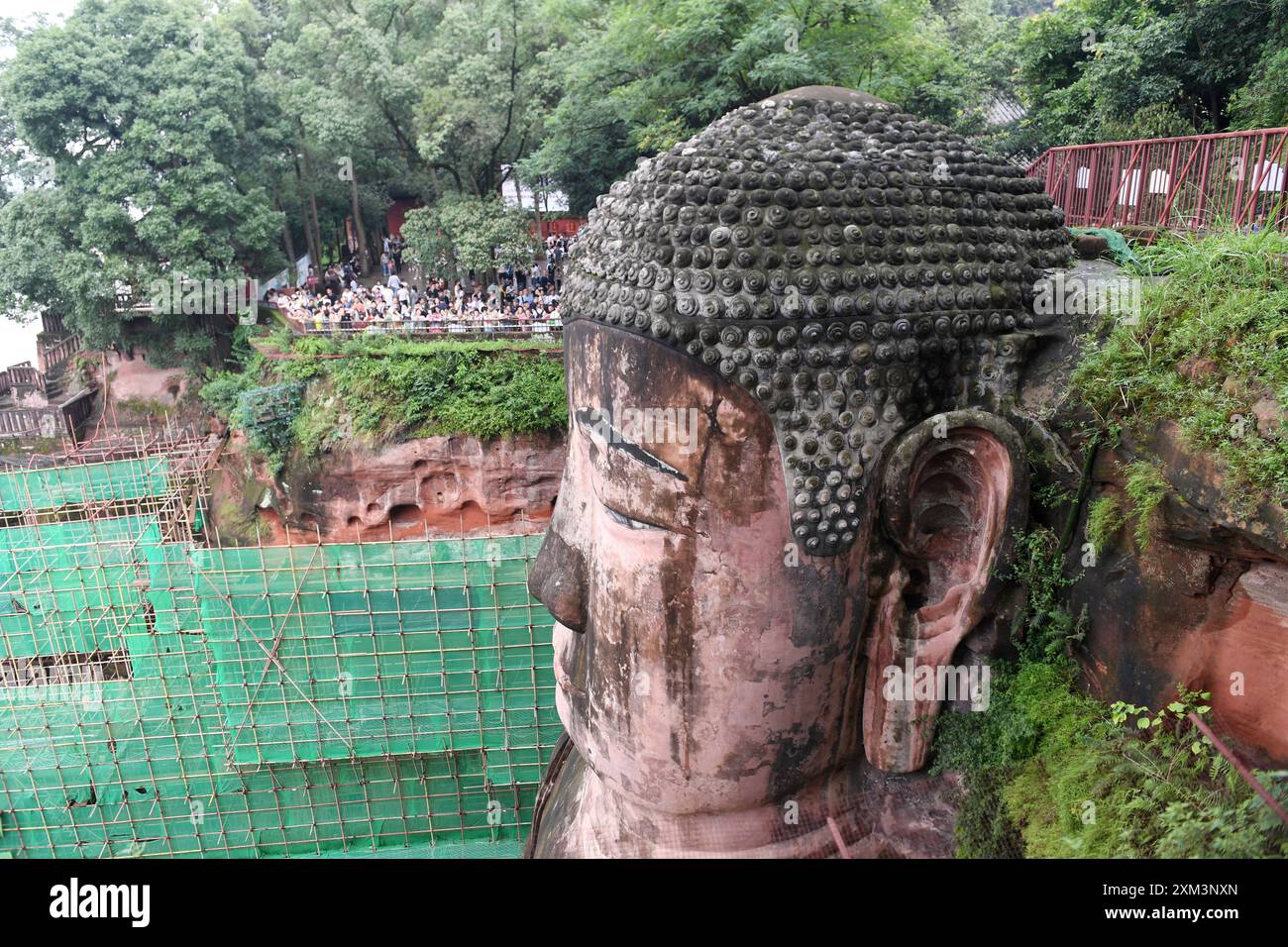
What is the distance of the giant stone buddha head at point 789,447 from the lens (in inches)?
157

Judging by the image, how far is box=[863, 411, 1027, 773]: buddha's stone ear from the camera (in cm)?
405

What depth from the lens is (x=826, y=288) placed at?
3943mm

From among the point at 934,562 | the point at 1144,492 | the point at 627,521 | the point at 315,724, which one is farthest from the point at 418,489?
the point at 1144,492

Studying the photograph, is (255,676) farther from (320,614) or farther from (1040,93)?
(1040,93)

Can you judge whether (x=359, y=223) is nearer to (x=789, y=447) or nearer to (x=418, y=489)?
(x=418, y=489)

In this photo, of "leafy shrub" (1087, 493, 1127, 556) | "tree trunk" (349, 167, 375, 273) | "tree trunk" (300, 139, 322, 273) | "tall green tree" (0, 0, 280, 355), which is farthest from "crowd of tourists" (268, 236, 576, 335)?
"leafy shrub" (1087, 493, 1127, 556)

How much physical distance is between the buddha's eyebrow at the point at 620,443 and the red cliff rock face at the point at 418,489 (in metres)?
14.3

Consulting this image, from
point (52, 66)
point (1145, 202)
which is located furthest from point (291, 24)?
point (1145, 202)

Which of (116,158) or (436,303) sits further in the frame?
(436,303)

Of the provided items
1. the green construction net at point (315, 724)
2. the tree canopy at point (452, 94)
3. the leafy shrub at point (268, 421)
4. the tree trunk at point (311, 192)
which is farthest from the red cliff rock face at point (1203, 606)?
the tree trunk at point (311, 192)

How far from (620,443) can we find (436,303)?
62.6 feet

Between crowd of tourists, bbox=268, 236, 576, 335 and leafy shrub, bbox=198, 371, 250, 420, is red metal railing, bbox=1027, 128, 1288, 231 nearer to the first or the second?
crowd of tourists, bbox=268, 236, 576, 335

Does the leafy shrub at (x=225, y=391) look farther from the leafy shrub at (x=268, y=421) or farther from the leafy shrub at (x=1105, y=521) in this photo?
the leafy shrub at (x=1105, y=521)

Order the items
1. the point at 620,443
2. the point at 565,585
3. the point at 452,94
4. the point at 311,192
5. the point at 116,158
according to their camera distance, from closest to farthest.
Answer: the point at 620,443, the point at 565,585, the point at 116,158, the point at 452,94, the point at 311,192
